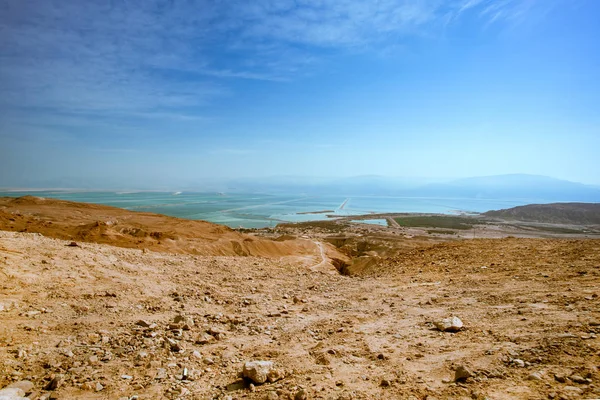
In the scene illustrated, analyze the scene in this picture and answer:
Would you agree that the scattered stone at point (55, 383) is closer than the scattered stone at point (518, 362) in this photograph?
Yes

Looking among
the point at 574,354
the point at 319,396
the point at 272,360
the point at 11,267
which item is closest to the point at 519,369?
the point at 574,354

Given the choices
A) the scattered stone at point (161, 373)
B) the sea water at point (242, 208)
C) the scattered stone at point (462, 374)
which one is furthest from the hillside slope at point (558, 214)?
the scattered stone at point (161, 373)

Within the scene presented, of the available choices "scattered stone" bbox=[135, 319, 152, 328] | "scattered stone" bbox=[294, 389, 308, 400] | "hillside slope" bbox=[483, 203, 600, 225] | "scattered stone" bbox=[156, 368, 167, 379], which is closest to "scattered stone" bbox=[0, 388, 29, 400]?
"scattered stone" bbox=[156, 368, 167, 379]

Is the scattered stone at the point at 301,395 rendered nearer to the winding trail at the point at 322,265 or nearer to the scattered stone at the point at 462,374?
the scattered stone at the point at 462,374

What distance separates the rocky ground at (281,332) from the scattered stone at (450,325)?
0.09 ft

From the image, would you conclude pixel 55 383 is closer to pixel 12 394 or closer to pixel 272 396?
pixel 12 394

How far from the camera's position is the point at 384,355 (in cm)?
491

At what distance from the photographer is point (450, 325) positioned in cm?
578

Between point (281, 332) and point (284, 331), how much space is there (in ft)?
0.27

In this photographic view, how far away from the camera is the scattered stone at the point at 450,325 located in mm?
5738

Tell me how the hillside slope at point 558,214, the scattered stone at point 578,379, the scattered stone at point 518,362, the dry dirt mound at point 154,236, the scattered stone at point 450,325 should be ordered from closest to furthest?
the scattered stone at point 578,379
the scattered stone at point 518,362
the scattered stone at point 450,325
the dry dirt mound at point 154,236
the hillside slope at point 558,214

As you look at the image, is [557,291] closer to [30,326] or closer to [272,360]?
[272,360]

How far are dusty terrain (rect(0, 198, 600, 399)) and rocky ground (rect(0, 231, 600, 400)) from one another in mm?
30

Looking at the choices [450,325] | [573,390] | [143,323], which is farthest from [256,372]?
[450,325]
